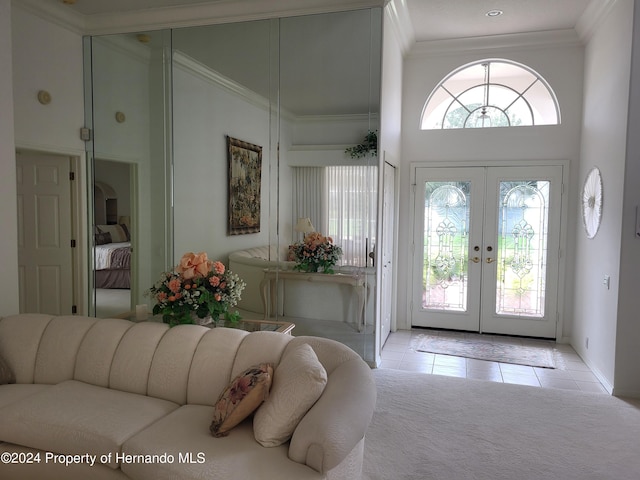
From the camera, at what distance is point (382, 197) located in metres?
4.30

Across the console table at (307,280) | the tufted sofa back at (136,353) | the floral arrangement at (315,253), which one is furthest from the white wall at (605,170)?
the tufted sofa back at (136,353)

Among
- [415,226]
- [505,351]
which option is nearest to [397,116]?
[415,226]

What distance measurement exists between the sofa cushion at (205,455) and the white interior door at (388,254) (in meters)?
2.86

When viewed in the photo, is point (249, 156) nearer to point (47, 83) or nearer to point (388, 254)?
point (388, 254)

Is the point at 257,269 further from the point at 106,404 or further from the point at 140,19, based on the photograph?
the point at 140,19

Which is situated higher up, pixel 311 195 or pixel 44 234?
pixel 311 195

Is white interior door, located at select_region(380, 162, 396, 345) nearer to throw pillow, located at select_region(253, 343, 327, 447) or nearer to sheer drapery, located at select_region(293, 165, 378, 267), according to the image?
sheer drapery, located at select_region(293, 165, 378, 267)

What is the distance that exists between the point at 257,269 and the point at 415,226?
2.24 metres

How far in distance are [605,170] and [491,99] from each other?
172 centimetres

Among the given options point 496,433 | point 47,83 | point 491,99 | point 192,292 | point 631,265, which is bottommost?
point 496,433

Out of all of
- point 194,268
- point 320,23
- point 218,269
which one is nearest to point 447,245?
point 320,23

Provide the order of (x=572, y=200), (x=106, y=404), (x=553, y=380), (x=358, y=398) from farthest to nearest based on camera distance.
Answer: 1. (x=572, y=200)
2. (x=553, y=380)
3. (x=106, y=404)
4. (x=358, y=398)

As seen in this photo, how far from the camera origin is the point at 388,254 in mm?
5160

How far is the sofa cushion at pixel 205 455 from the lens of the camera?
1.79 m
